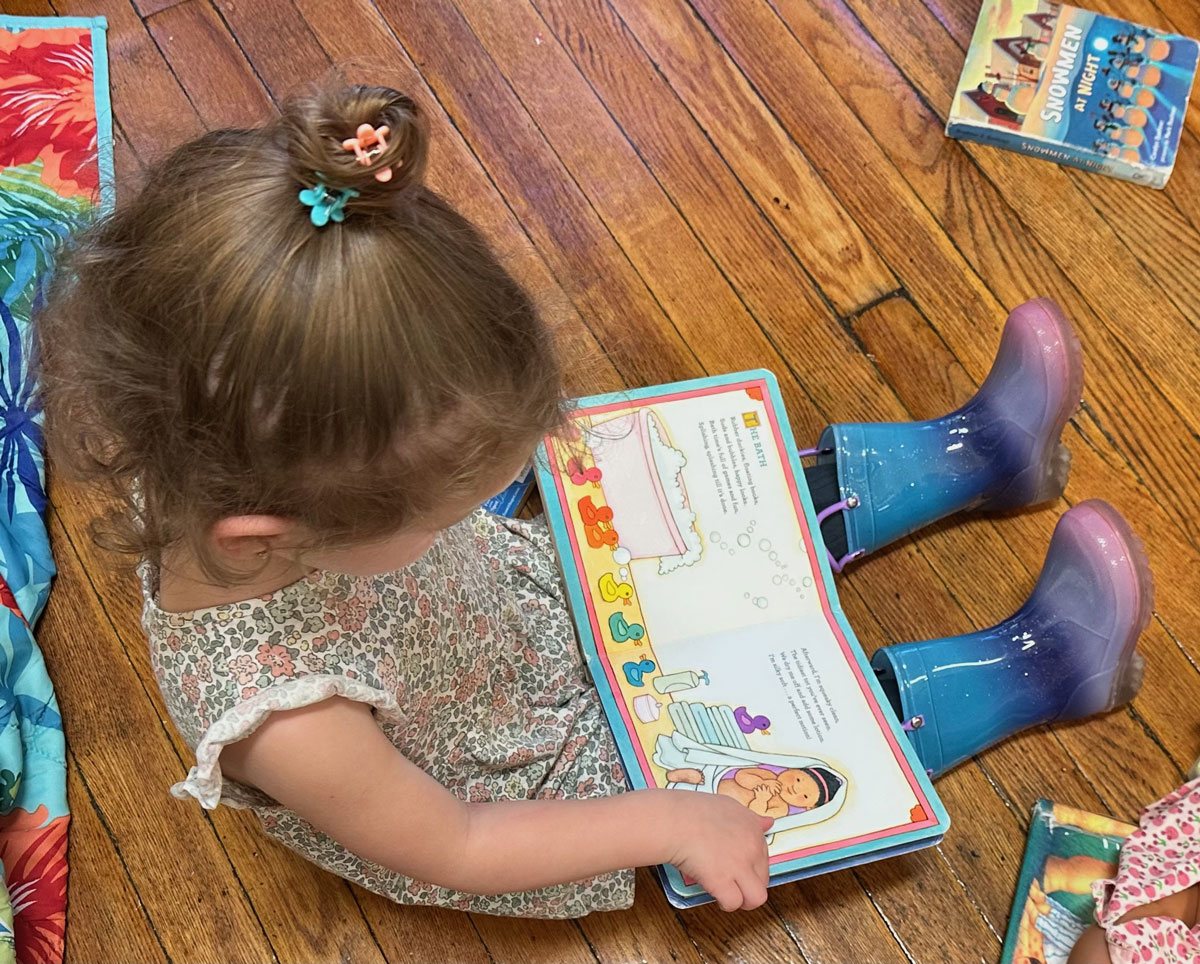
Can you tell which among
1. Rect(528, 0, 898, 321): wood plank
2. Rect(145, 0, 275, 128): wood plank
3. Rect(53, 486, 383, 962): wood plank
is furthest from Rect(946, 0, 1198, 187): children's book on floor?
Rect(53, 486, 383, 962): wood plank

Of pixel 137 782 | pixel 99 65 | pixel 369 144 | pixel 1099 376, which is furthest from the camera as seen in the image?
pixel 99 65

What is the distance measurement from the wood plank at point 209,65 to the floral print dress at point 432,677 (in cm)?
58

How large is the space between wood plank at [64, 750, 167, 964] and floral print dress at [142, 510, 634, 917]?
20cm

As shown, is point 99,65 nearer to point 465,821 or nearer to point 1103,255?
point 465,821

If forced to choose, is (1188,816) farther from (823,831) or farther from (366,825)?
(366,825)

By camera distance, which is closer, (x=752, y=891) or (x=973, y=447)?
(x=752, y=891)

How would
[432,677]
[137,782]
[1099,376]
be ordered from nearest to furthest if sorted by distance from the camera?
[432,677] → [137,782] → [1099,376]

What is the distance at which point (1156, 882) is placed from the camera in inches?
33.5

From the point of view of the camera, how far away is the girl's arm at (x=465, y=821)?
1.99ft

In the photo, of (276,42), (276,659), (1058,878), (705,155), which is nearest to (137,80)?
(276,42)

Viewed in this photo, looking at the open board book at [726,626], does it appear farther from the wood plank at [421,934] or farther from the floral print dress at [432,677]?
the wood plank at [421,934]

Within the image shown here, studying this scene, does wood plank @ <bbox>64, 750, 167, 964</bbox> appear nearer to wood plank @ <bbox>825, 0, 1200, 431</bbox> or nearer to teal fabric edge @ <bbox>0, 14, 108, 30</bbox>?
teal fabric edge @ <bbox>0, 14, 108, 30</bbox>

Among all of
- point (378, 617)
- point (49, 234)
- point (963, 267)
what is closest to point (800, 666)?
point (378, 617)

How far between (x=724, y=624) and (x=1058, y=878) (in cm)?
34
